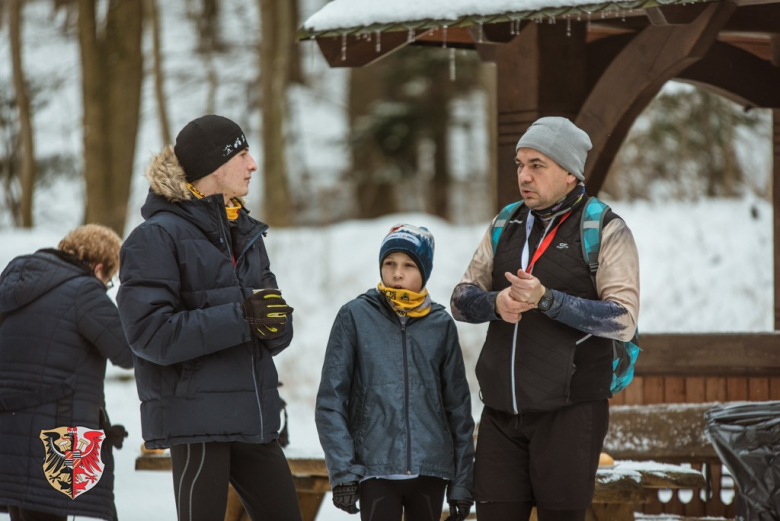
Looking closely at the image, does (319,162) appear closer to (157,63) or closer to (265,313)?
(157,63)

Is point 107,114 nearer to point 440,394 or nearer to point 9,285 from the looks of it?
point 9,285

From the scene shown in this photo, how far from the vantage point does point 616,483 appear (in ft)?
14.8

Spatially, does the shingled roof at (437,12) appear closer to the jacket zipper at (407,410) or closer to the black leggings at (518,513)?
the jacket zipper at (407,410)

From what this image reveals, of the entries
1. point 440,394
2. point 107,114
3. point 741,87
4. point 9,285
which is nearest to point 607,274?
point 440,394

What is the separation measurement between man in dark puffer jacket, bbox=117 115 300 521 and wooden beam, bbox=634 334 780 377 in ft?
11.0

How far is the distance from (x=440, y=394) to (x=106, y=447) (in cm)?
165

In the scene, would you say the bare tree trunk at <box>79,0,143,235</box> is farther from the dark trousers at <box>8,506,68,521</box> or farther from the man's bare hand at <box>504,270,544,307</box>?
the man's bare hand at <box>504,270,544,307</box>

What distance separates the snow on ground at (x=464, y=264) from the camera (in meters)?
11.1

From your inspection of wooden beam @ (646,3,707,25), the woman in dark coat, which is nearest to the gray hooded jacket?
the woman in dark coat

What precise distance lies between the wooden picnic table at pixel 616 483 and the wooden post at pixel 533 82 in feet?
4.76

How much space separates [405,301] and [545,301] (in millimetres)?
640

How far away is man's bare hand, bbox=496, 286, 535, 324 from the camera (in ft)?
11.2

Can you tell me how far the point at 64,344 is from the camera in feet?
14.7

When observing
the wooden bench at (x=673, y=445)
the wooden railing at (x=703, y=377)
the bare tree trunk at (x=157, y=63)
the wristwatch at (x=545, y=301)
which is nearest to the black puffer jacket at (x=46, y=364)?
the wristwatch at (x=545, y=301)
